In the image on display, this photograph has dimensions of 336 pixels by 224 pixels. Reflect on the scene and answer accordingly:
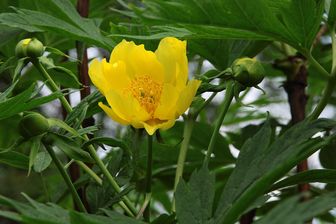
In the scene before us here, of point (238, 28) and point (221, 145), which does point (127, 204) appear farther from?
point (221, 145)

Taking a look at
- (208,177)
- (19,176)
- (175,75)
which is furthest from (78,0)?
(19,176)

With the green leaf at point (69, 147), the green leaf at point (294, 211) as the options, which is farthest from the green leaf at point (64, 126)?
the green leaf at point (294, 211)

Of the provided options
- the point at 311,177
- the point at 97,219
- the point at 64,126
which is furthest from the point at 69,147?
the point at 311,177

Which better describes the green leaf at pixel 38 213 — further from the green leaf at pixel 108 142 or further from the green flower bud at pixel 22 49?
the green flower bud at pixel 22 49

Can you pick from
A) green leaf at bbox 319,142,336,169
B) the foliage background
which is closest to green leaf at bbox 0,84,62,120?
the foliage background

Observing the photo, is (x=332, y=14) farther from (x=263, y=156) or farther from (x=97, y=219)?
(x=97, y=219)

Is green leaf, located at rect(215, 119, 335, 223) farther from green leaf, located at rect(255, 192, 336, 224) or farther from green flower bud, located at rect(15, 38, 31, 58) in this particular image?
green flower bud, located at rect(15, 38, 31, 58)
